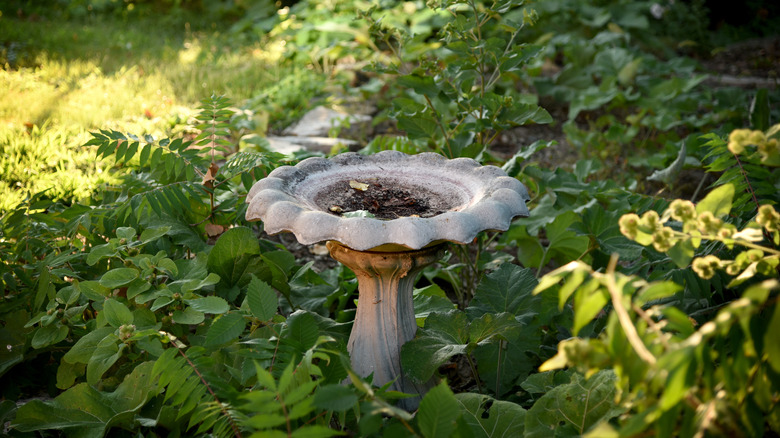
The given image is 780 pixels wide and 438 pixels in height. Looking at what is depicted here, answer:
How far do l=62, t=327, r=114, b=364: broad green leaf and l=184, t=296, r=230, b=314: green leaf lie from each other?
32 cm

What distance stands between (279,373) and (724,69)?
22.3 feet

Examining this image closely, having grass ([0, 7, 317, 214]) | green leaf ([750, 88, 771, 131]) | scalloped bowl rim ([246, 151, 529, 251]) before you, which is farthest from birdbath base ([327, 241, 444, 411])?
green leaf ([750, 88, 771, 131])

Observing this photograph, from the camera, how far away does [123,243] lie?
222cm

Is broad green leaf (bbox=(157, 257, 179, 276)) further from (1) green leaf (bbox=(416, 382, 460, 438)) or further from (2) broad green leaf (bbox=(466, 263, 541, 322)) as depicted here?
(1) green leaf (bbox=(416, 382, 460, 438))

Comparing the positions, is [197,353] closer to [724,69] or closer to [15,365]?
[15,365]

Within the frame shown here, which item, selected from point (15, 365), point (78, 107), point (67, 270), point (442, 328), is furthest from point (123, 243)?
point (78, 107)

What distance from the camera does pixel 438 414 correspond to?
1266mm

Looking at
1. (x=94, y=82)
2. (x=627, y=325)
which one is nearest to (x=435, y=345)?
(x=627, y=325)

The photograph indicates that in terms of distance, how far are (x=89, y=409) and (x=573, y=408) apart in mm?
1407

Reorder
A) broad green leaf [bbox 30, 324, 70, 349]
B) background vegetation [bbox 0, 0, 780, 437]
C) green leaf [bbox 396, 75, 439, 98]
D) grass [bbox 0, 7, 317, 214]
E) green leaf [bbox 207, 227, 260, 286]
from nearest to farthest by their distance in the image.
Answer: background vegetation [bbox 0, 0, 780, 437] < broad green leaf [bbox 30, 324, 70, 349] < green leaf [bbox 207, 227, 260, 286] < green leaf [bbox 396, 75, 439, 98] < grass [bbox 0, 7, 317, 214]

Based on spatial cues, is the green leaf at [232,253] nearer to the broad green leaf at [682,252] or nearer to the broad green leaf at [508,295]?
the broad green leaf at [508,295]

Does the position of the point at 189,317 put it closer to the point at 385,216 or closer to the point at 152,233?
the point at 152,233

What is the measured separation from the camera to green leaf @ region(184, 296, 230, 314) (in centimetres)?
185

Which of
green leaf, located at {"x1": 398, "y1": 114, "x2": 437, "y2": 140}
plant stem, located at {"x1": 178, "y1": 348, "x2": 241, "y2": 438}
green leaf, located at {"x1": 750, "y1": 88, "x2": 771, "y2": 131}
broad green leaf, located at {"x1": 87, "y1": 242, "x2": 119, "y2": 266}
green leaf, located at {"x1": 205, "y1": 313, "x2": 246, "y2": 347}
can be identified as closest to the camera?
plant stem, located at {"x1": 178, "y1": 348, "x2": 241, "y2": 438}
